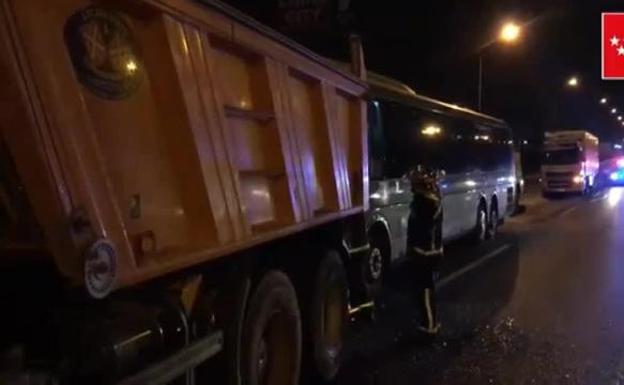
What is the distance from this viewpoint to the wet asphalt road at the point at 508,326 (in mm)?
6809

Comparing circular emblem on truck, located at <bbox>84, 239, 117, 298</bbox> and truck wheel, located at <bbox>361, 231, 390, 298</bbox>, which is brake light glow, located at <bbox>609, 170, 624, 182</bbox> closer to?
truck wheel, located at <bbox>361, 231, 390, 298</bbox>

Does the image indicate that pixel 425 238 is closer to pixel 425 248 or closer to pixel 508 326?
pixel 425 248

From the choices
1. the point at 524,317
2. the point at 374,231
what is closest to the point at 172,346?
the point at 524,317

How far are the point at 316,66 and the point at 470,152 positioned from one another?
11.1 meters

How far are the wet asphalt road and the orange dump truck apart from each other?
1.81 meters

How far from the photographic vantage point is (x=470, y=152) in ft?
54.7

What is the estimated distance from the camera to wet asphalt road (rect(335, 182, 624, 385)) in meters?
6.81

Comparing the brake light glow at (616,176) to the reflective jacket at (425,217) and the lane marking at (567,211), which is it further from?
the reflective jacket at (425,217)

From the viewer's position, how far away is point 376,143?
11.2 meters

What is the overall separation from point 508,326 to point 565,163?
3121cm

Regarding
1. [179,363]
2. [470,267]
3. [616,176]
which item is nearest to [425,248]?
[179,363]

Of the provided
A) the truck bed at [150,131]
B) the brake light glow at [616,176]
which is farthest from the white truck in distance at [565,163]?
the truck bed at [150,131]

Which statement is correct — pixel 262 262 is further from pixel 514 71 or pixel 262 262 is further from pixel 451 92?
pixel 514 71

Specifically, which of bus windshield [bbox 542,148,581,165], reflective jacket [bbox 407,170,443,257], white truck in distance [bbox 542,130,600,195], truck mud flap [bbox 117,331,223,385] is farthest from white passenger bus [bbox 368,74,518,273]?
bus windshield [bbox 542,148,581,165]
